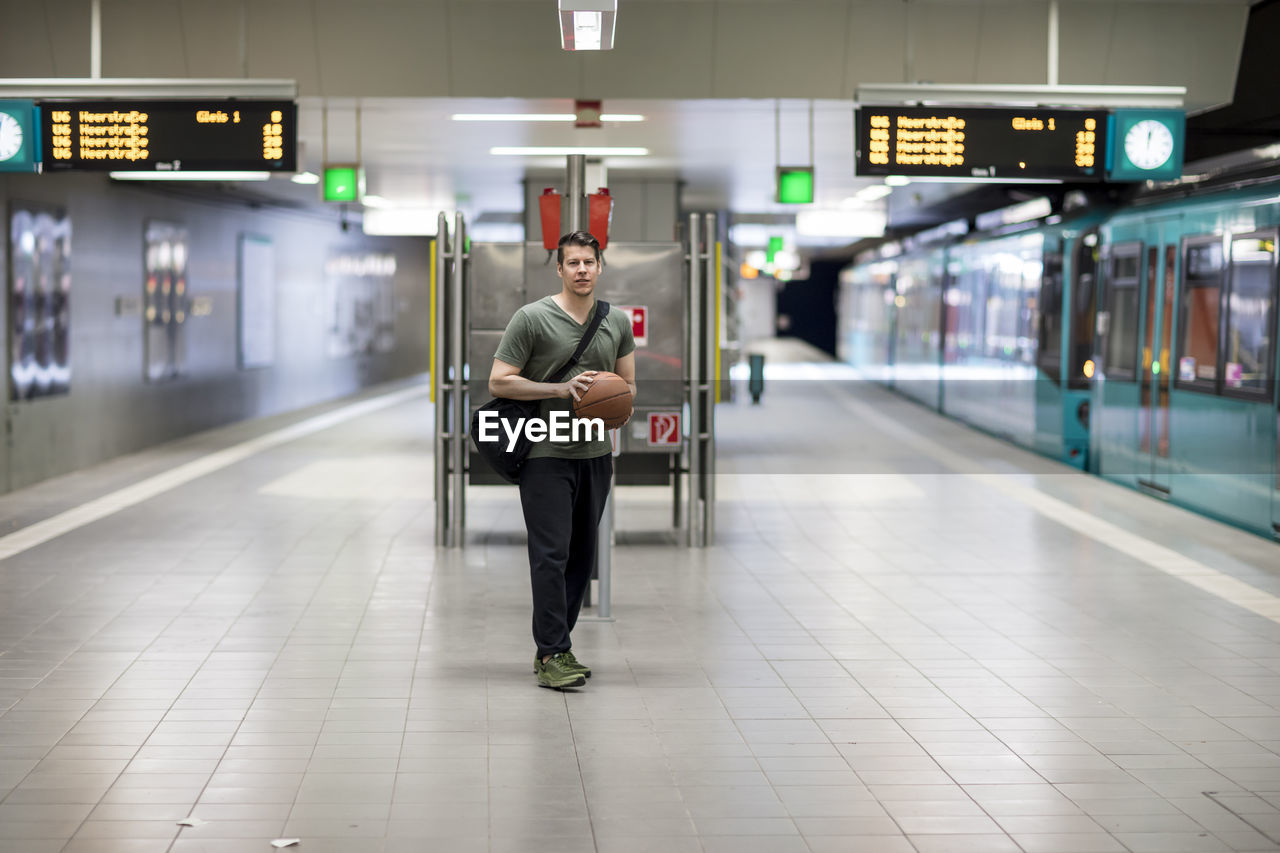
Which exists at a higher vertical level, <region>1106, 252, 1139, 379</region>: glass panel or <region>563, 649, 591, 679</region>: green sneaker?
<region>1106, 252, 1139, 379</region>: glass panel

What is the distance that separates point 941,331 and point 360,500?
13.0m

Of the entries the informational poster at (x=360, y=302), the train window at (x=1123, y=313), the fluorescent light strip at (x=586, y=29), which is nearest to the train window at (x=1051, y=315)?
the train window at (x=1123, y=313)

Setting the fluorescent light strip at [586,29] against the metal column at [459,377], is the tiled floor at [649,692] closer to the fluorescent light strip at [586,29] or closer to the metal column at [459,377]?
the metal column at [459,377]

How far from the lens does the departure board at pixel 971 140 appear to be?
901 cm

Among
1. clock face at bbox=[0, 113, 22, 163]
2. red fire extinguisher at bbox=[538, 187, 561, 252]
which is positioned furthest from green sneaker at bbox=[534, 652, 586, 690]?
clock face at bbox=[0, 113, 22, 163]

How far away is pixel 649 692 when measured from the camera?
5773 mm

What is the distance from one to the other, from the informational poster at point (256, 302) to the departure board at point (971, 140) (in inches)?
484

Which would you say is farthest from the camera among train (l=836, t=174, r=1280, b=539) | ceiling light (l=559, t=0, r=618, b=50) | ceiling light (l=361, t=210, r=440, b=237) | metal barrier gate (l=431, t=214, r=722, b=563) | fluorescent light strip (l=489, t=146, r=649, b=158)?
ceiling light (l=361, t=210, r=440, b=237)

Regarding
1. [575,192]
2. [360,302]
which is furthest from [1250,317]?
[360,302]

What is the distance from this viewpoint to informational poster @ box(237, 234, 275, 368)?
19531mm

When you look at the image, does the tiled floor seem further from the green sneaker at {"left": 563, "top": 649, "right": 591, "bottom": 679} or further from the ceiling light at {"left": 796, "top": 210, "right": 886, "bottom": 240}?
the ceiling light at {"left": 796, "top": 210, "right": 886, "bottom": 240}

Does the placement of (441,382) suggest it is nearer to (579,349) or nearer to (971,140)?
(971,140)

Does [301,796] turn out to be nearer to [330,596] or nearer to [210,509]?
[330,596]

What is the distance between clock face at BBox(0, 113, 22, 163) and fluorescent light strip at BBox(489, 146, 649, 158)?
240 inches
